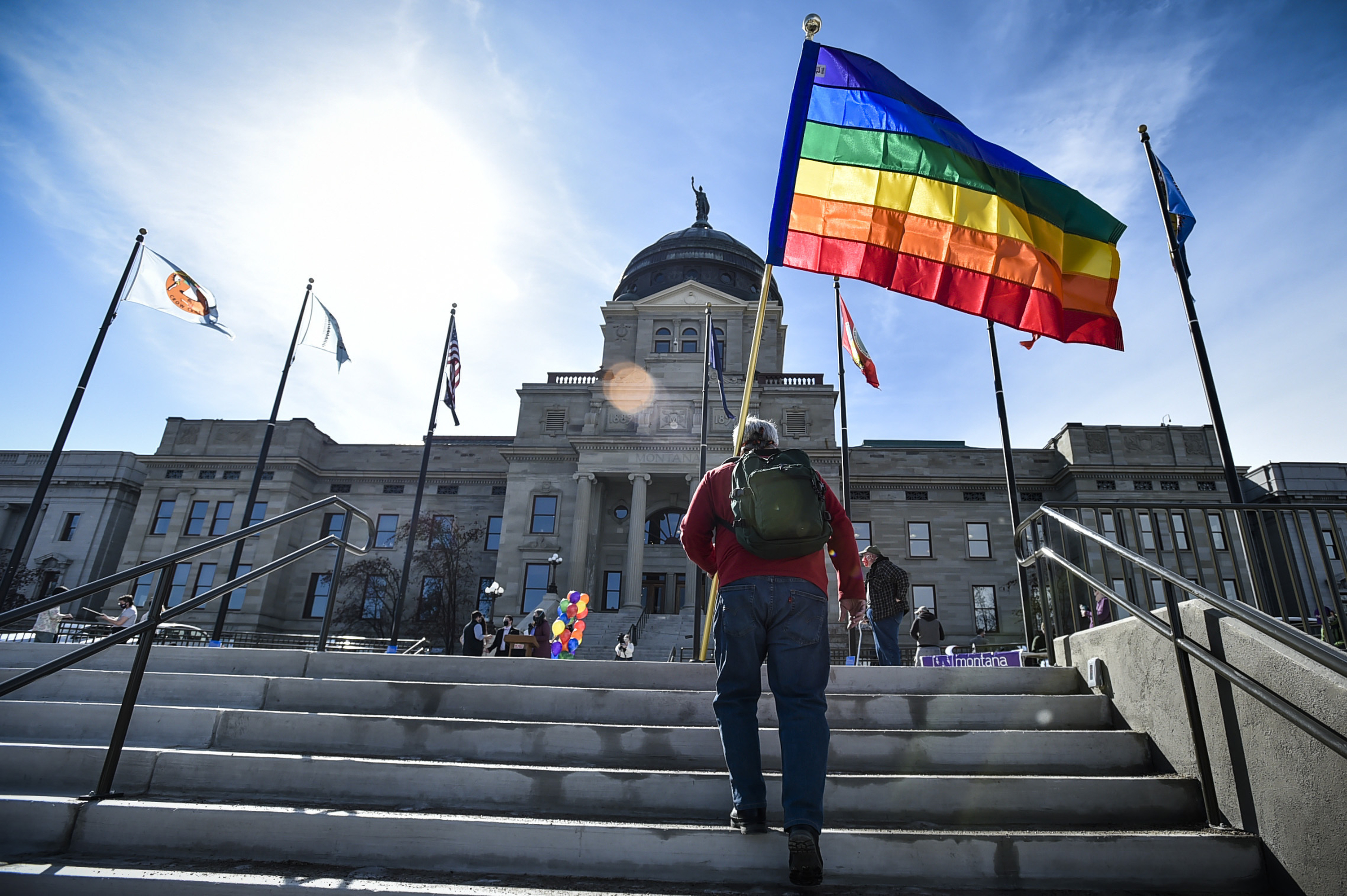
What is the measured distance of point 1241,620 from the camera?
10.6ft

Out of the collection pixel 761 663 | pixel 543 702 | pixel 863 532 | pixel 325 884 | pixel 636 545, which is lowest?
pixel 325 884

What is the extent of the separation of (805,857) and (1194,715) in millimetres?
2421

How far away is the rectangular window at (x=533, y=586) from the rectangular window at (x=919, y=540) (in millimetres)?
17935

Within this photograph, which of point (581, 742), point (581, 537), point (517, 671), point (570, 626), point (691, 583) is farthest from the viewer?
point (581, 537)

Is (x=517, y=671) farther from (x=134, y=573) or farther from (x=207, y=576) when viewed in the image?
(x=207, y=576)


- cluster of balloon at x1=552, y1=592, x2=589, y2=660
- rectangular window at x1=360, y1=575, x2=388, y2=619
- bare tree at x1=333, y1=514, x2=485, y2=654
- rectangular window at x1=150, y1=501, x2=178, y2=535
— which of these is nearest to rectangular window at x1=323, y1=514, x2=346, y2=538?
bare tree at x1=333, y1=514, x2=485, y2=654

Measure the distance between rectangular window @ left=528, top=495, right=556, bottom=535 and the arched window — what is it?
475 centimetres

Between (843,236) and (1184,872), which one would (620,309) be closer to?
(843,236)

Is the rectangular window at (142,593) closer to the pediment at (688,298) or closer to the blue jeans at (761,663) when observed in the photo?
the pediment at (688,298)

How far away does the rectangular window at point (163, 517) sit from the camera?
38.5 m

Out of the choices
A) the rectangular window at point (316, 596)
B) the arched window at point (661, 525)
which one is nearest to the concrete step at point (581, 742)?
the arched window at point (661, 525)

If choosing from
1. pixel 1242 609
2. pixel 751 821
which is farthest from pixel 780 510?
pixel 1242 609

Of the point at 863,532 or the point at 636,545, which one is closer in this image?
the point at 636,545

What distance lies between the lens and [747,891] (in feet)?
9.84
